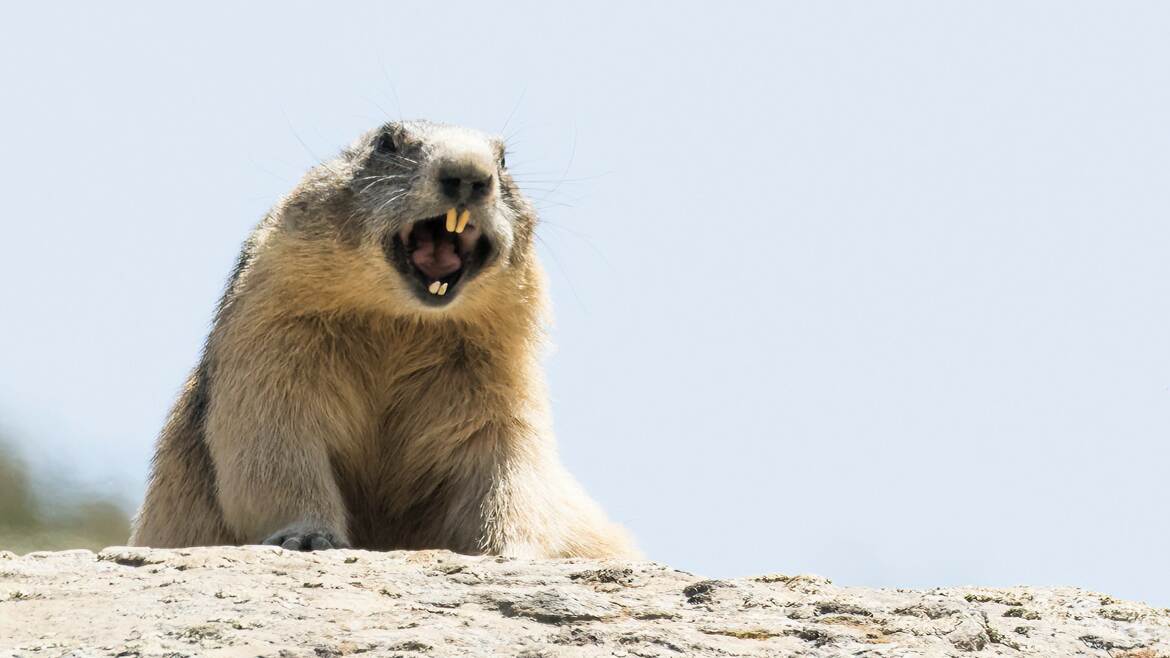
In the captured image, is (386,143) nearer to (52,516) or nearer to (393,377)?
(393,377)

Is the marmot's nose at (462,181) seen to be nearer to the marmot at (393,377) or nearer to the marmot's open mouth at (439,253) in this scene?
the marmot at (393,377)

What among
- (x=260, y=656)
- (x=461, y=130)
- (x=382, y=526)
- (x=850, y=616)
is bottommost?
(x=260, y=656)

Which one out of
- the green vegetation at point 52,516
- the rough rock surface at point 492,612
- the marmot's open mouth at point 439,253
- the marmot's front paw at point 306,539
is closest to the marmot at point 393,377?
the marmot's open mouth at point 439,253

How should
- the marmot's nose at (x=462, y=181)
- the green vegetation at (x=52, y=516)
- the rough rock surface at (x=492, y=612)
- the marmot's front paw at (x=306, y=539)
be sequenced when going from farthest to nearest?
1. the green vegetation at (x=52, y=516)
2. the marmot's nose at (x=462, y=181)
3. the marmot's front paw at (x=306, y=539)
4. the rough rock surface at (x=492, y=612)

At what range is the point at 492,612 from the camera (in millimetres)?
5973

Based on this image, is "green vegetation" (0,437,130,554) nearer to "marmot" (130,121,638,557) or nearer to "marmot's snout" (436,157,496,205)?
"marmot" (130,121,638,557)

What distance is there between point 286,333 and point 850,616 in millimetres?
4196

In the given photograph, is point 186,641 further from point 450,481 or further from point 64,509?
point 64,509

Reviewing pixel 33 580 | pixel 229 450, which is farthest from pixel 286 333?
pixel 33 580

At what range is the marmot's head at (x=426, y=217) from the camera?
8953 mm

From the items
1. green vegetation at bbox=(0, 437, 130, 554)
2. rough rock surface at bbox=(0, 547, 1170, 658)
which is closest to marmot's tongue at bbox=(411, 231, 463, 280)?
rough rock surface at bbox=(0, 547, 1170, 658)

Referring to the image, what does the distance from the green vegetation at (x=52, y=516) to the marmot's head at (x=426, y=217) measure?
8436 millimetres

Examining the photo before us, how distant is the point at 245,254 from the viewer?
32.6 feet

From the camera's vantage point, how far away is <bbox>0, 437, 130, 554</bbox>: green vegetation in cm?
1727
